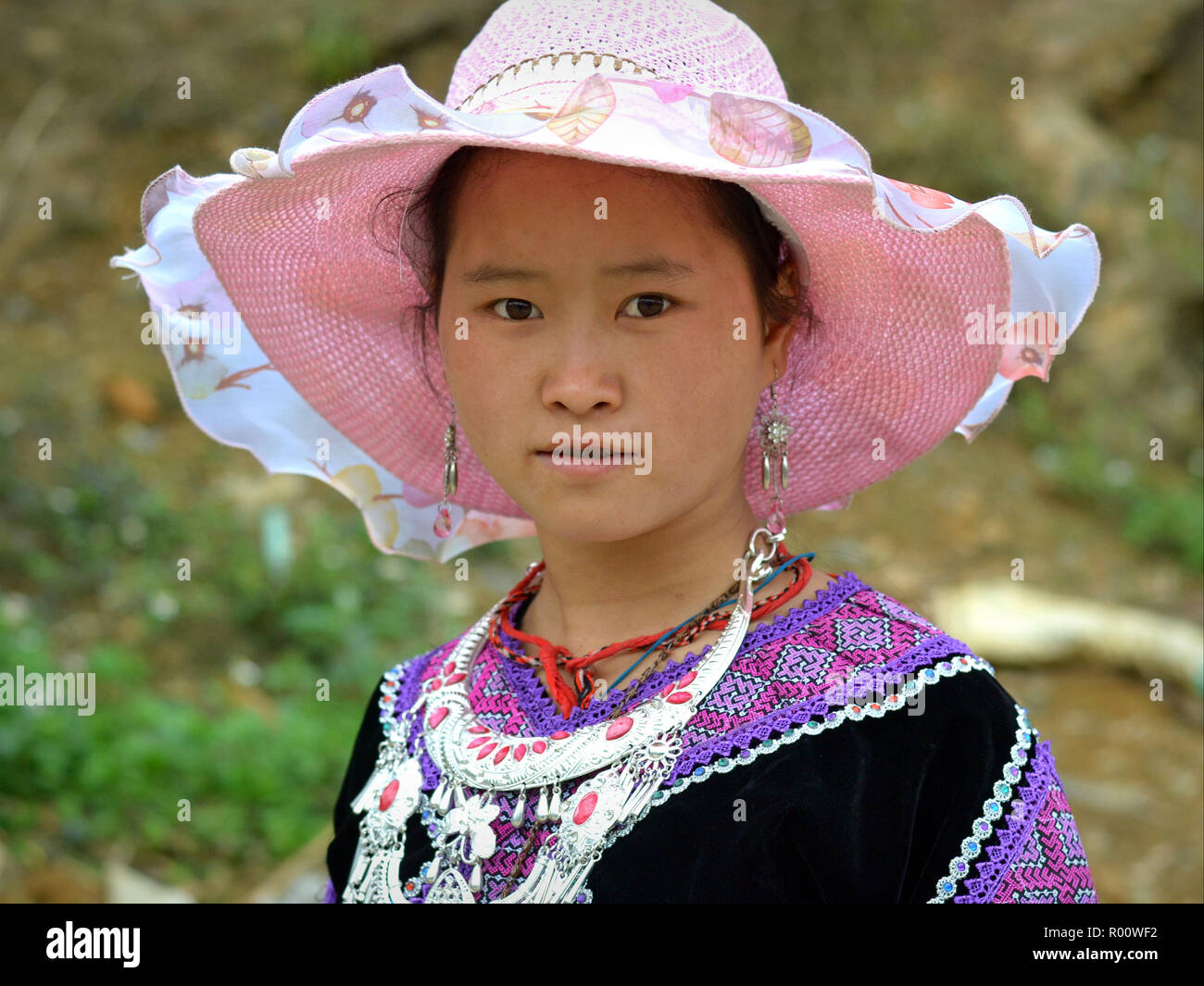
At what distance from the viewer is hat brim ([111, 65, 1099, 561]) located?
1.37 m

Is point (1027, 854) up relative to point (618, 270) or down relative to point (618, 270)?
down

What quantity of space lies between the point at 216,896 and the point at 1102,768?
9.56 feet

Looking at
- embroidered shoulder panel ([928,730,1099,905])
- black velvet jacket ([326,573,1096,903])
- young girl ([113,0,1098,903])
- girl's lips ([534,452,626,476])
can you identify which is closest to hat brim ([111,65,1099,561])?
young girl ([113,0,1098,903])

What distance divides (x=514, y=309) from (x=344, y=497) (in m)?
4.30

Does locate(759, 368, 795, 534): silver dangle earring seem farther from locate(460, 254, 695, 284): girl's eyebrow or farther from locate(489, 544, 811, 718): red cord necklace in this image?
locate(460, 254, 695, 284): girl's eyebrow

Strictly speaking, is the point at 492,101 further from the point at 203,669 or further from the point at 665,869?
the point at 203,669

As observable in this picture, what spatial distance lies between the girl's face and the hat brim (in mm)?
86

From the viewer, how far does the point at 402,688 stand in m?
1.92

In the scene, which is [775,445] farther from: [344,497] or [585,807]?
[344,497]

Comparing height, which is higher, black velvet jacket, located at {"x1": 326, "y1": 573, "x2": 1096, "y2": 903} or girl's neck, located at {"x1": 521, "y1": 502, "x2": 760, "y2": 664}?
girl's neck, located at {"x1": 521, "y1": 502, "x2": 760, "y2": 664}

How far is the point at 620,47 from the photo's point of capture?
1.48 m

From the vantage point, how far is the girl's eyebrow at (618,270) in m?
1.43

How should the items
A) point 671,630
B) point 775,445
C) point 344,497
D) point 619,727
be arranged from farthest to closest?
point 344,497, point 775,445, point 671,630, point 619,727

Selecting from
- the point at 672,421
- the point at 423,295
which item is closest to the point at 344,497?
the point at 423,295
